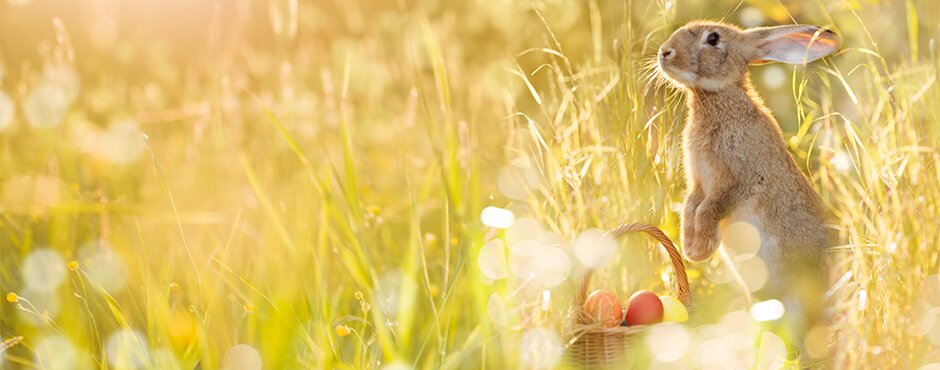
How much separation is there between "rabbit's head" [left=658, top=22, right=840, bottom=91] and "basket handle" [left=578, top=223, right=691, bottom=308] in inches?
25.2

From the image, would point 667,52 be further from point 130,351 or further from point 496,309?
point 130,351

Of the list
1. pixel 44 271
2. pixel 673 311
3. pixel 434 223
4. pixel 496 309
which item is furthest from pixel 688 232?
pixel 44 271

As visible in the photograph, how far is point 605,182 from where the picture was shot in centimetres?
353

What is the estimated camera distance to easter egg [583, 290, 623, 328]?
3.03 meters

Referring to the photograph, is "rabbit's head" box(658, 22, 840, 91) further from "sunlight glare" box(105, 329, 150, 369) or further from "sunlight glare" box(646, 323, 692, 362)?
"sunlight glare" box(105, 329, 150, 369)

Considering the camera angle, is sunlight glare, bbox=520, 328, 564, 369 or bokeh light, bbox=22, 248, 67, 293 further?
bokeh light, bbox=22, 248, 67, 293

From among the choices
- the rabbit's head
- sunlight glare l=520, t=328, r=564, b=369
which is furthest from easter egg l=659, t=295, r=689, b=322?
the rabbit's head

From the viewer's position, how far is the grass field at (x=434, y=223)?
8.54 feet

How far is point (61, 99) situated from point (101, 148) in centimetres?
33

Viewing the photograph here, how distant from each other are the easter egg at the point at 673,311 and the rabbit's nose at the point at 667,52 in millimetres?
839

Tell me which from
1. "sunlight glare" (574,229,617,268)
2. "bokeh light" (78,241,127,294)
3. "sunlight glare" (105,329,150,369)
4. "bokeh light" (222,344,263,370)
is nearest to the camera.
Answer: "sunlight glare" (105,329,150,369)

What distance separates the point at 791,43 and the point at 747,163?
44 centimetres

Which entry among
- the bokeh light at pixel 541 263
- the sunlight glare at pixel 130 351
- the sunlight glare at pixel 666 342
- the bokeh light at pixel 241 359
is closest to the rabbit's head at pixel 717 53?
the bokeh light at pixel 541 263

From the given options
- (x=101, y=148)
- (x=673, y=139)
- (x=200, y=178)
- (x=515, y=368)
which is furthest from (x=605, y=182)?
(x=101, y=148)
